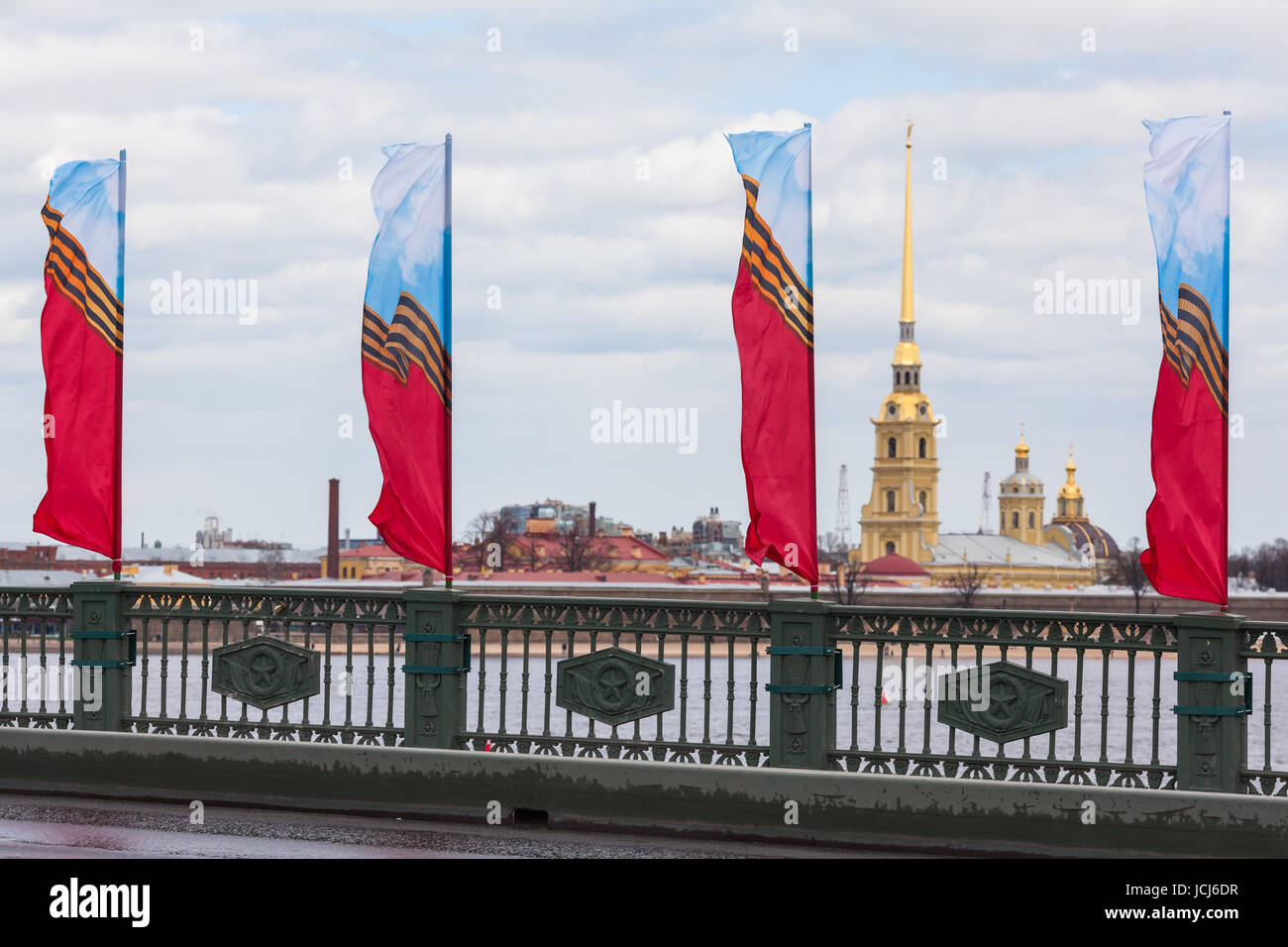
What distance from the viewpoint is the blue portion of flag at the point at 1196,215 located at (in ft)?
32.2

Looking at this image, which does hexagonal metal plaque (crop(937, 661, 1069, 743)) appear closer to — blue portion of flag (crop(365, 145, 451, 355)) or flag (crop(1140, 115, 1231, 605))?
flag (crop(1140, 115, 1231, 605))

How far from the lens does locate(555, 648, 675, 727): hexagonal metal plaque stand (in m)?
10.6

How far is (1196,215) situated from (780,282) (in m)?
2.48

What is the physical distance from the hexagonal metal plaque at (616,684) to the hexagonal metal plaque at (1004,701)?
5.60 ft

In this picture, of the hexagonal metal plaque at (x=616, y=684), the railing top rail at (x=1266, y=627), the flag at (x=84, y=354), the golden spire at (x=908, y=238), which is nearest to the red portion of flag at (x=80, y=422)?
the flag at (x=84, y=354)

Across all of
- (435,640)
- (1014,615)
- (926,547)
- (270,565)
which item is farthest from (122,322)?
(926,547)

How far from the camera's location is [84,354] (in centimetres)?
1246

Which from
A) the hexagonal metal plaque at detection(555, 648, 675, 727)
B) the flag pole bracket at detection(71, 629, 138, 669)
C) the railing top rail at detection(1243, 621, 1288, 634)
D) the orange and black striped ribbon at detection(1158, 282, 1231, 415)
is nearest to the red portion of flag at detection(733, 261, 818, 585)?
the hexagonal metal plaque at detection(555, 648, 675, 727)

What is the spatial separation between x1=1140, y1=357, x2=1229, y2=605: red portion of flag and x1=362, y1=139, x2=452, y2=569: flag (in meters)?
4.56
